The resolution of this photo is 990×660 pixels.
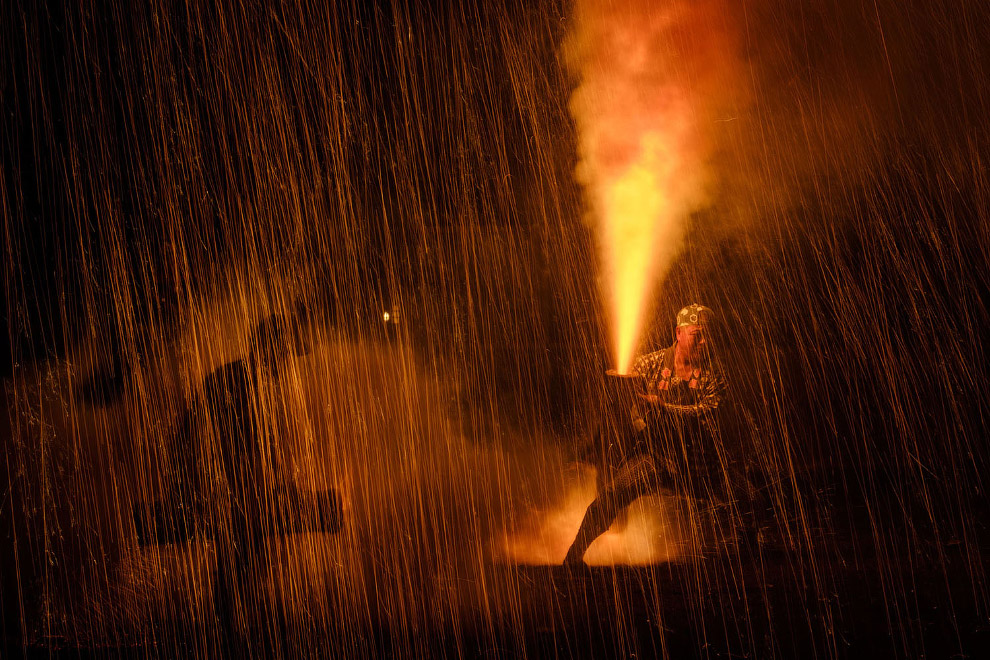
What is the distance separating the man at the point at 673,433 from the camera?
4.38 m

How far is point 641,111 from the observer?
241 inches

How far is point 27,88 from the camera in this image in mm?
4430

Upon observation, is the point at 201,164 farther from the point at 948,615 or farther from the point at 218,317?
the point at 948,615

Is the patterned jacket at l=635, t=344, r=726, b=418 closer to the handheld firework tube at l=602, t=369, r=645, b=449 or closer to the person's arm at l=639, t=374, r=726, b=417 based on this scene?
the person's arm at l=639, t=374, r=726, b=417

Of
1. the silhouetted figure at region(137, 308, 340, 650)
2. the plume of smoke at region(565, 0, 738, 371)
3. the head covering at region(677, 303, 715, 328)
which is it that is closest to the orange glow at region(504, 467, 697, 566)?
the head covering at region(677, 303, 715, 328)

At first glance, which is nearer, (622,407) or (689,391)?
(689,391)

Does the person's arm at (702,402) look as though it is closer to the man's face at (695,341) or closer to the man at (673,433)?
the man at (673,433)

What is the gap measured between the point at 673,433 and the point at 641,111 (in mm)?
3542

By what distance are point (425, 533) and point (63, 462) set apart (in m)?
3.55

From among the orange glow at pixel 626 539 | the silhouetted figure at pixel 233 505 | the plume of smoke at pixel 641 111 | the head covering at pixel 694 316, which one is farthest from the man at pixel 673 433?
the silhouetted figure at pixel 233 505

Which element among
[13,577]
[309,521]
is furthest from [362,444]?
[13,577]

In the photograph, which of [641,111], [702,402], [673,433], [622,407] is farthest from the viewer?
[641,111]

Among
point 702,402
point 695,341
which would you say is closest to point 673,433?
point 702,402

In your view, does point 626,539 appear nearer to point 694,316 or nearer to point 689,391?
point 689,391
